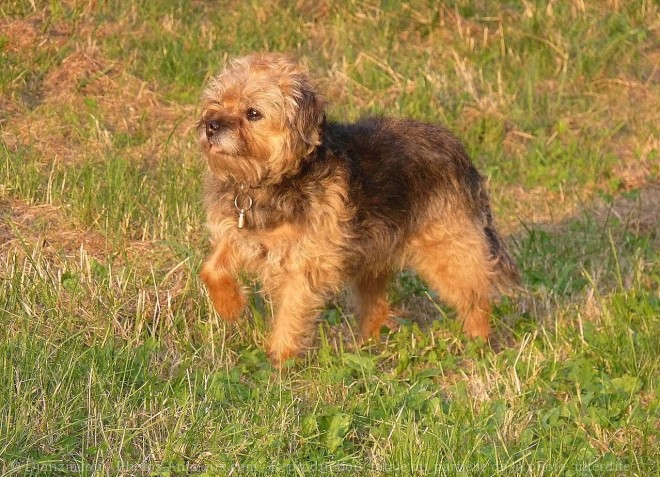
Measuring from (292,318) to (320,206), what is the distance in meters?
0.58

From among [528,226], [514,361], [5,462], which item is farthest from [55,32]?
[5,462]

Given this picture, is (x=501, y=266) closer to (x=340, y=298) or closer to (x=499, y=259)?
(x=499, y=259)

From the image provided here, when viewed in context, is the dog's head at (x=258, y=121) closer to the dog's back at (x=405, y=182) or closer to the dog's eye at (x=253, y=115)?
the dog's eye at (x=253, y=115)

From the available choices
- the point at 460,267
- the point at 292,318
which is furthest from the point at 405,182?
the point at 292,318

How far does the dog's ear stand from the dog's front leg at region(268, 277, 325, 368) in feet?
2.33

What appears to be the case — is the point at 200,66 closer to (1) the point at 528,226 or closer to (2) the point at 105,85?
(2) the point at 105,85

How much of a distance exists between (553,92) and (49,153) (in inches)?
173

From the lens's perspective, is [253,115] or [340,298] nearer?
[253,115]

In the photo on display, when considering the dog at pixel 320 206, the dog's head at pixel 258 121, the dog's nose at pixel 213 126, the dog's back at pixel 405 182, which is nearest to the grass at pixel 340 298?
the dog at pixel 320 206

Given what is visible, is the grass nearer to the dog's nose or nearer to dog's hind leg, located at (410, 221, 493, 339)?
dog's hind leg, located at (410, 221, 493, 339)

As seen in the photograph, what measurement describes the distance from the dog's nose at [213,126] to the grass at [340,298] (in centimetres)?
95

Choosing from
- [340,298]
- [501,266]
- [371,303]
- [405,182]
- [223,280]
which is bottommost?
[340,298]

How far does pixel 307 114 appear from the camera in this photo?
575 centimetres

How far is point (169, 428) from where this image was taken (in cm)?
485
